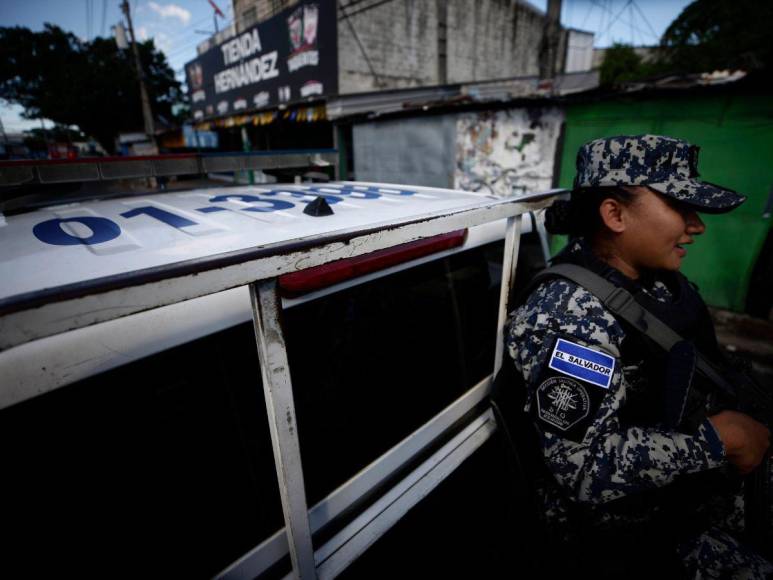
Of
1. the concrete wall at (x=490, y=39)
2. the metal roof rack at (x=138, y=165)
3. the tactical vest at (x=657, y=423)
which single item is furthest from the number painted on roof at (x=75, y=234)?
the concrete wall at (x=490, y=39)

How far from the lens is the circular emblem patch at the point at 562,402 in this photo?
3.72ft

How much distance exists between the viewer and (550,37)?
7219 millimetres

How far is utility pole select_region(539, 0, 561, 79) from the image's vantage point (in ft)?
23.2

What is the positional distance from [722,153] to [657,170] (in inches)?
195

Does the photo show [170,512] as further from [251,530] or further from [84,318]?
[84,318]

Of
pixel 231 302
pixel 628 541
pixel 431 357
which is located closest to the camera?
pixel 231 302

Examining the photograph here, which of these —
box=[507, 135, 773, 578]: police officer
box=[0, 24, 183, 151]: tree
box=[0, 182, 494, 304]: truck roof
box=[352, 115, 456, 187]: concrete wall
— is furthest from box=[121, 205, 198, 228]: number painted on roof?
box=[0, 24, 183, 151]: tree

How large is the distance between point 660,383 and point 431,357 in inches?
37.6

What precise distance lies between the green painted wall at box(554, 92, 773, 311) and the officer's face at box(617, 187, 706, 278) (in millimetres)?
4713

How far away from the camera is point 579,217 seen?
5.12ft

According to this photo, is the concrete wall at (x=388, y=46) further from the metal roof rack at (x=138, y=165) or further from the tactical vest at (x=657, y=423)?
the tactical vest at (x=657, y=423)

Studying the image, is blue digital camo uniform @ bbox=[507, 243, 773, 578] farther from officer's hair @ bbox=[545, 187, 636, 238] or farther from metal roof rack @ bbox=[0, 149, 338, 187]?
metal roof rack @ bbox=[0, 149, 338, 187]

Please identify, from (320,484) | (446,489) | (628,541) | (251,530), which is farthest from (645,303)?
(251,530)

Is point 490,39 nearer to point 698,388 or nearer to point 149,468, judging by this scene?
point 698,388
